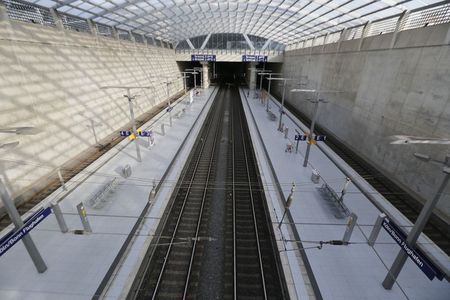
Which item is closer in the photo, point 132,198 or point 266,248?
point 266,248

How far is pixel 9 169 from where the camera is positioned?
11.8 metres

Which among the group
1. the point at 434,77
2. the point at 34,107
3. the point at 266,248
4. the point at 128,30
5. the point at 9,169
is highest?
the point at 128,30

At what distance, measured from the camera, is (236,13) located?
109ft

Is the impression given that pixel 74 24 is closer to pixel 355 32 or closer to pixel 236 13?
pixel 236 13

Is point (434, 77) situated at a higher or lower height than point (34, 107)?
higher

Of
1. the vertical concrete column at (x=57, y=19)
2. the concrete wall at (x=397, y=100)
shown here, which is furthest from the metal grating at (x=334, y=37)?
the vertical concrete column at (x=57, y=19)

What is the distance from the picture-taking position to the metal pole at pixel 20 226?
6.60 metres

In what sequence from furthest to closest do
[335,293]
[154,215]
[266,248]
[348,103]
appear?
[348,103], [154,215], [266,248], [335,293]

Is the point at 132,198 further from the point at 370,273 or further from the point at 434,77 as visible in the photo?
the point at 434,77

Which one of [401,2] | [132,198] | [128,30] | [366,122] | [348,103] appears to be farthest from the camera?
[128,30]

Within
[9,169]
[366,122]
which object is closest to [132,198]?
[9,169]

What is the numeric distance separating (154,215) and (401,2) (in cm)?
1944

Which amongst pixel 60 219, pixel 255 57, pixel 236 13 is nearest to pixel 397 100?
pixel 60 219

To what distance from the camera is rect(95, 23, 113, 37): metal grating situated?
21.8 m
